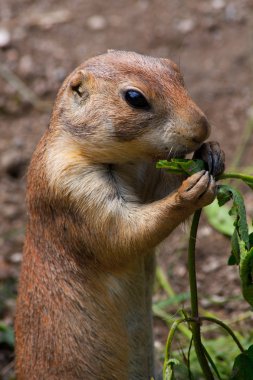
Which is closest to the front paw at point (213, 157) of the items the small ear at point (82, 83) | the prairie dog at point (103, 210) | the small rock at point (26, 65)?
the prairie dog at point (103, 210)

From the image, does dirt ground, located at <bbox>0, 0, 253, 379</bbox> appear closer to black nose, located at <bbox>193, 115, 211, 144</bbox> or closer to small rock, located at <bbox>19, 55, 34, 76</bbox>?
small rock, located at <bbox>19, 55, 34, 76</bbox>

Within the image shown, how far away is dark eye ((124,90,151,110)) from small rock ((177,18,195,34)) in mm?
4215

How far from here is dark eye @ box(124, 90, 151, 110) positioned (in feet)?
12.9

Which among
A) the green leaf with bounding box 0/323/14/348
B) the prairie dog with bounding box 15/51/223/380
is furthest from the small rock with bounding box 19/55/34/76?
the prairie dog with bounding box 15/51/223/380

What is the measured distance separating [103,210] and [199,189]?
1.91 feet

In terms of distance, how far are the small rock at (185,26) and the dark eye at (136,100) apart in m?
4.22

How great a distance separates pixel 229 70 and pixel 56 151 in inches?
146

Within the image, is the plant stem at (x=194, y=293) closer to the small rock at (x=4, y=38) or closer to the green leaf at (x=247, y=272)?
the green leaf at (x=247, y=272)

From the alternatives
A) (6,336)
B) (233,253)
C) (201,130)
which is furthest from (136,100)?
(6,336)

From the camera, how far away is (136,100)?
396 centimetres

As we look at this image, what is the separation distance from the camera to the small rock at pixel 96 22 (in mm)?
8297

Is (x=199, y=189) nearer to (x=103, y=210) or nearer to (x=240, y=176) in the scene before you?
(x=240, y=176)

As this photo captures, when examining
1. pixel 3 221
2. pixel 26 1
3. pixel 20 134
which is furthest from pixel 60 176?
pixel 26 1

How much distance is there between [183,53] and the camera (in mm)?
7852
